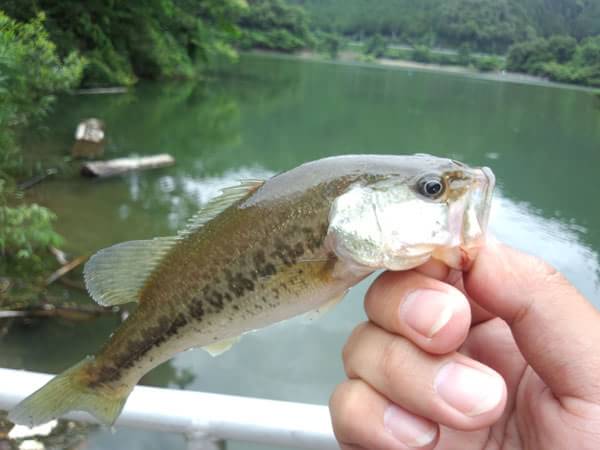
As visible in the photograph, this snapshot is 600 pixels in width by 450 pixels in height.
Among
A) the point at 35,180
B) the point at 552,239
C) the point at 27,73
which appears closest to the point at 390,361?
the point at 27,73

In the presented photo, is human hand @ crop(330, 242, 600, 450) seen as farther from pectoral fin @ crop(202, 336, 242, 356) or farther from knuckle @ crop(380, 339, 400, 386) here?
pectoral fin @ crop(202, 336, 242, 356)

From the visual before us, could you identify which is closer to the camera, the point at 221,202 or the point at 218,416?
the point at 221,202

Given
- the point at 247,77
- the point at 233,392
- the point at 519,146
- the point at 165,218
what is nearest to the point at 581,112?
the point at 519,146

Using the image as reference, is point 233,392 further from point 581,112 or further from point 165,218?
point 581,112

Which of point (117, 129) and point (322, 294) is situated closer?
point (322, 294)

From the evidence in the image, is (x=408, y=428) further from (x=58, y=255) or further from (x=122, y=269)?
(x=58, y=255)

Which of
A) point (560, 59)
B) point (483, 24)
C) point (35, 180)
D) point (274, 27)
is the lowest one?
point (35, 180)

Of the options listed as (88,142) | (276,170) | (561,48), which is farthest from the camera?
(561,48)

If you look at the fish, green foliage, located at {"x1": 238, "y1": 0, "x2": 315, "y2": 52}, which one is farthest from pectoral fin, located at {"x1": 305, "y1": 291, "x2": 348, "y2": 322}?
green foliage, located at {"x1": 238, "y1": 0, "x2": 315, "y2": 52}
